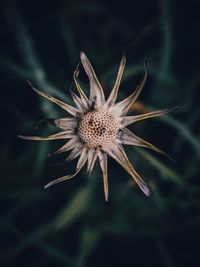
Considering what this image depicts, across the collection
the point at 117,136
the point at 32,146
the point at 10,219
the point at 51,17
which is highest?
the point at 51,17

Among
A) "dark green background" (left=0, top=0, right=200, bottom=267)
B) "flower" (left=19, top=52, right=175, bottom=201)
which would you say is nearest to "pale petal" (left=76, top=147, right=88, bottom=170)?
"flower" (left=19, top=52, right=175, bottom=201)

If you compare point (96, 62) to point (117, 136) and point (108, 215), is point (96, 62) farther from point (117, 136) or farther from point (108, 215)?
point (117, 136)

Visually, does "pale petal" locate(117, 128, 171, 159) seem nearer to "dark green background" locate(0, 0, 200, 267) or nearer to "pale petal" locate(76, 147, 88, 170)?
"pale petal" locate(76, 147, 88, 170)

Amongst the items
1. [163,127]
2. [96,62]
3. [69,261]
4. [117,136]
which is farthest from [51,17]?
[69,261]


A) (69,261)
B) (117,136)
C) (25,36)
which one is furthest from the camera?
(69,261)

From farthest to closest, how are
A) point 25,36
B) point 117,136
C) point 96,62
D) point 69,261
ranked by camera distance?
point 96,62
point 69,261
point 25,36
point 117,136

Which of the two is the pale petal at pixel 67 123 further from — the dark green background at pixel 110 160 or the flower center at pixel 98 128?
the dark green background at pixel 110 160

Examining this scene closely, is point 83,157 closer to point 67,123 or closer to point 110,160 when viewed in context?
point 67,123
